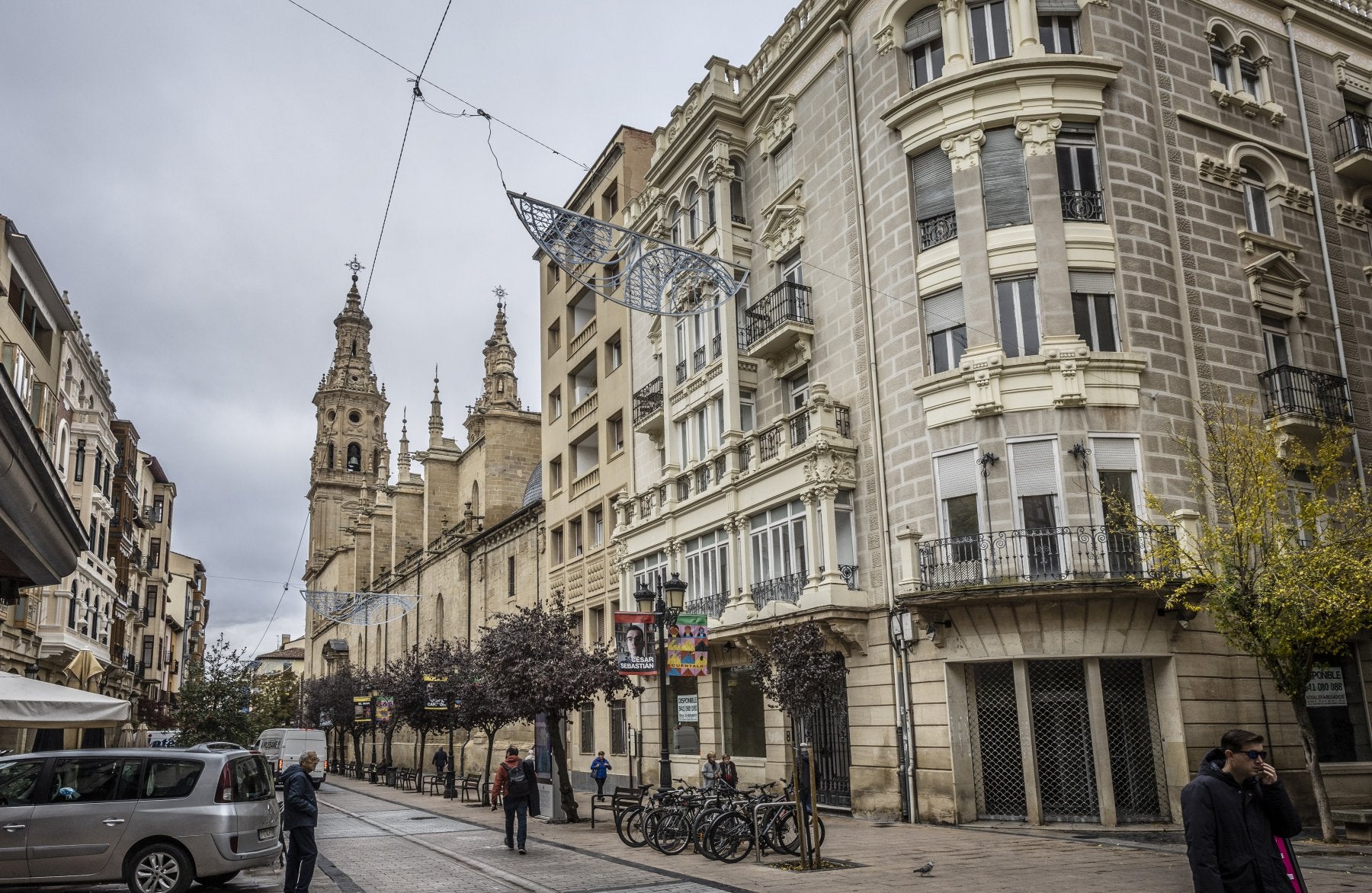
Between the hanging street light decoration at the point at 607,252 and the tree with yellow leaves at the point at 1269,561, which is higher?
the hanging street light decoration at the point at 607,252

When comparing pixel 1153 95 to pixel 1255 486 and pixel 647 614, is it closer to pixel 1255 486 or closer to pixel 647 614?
pixel 1255 486

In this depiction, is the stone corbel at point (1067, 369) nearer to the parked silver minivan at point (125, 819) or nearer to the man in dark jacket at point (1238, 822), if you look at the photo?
the man in dark jacket at point (1238, 822)

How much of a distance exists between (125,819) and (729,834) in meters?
7.67

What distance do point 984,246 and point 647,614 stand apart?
931 centimetres

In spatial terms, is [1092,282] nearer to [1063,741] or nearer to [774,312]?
[774,312]

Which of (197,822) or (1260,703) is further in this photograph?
(1260,703)

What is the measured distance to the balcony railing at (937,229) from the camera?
71.0ft

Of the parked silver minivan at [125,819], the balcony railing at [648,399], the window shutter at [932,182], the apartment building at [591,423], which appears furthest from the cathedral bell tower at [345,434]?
the parked silver minivan at [125,819]

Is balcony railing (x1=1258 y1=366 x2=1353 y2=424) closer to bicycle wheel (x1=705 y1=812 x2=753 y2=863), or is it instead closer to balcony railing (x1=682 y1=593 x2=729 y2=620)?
balcony railing (x1=682 y1=593 x2=729 y2=620)

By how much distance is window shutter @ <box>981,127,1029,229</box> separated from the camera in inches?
826

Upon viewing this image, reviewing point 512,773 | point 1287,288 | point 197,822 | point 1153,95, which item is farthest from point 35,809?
point 1287,288

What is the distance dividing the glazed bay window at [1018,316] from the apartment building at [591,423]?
12142 millimetres

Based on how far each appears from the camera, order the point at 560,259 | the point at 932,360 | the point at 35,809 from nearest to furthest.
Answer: the point at 35,809 < the point at 560,259 < the point at 932,360

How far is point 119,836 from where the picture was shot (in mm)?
12023
